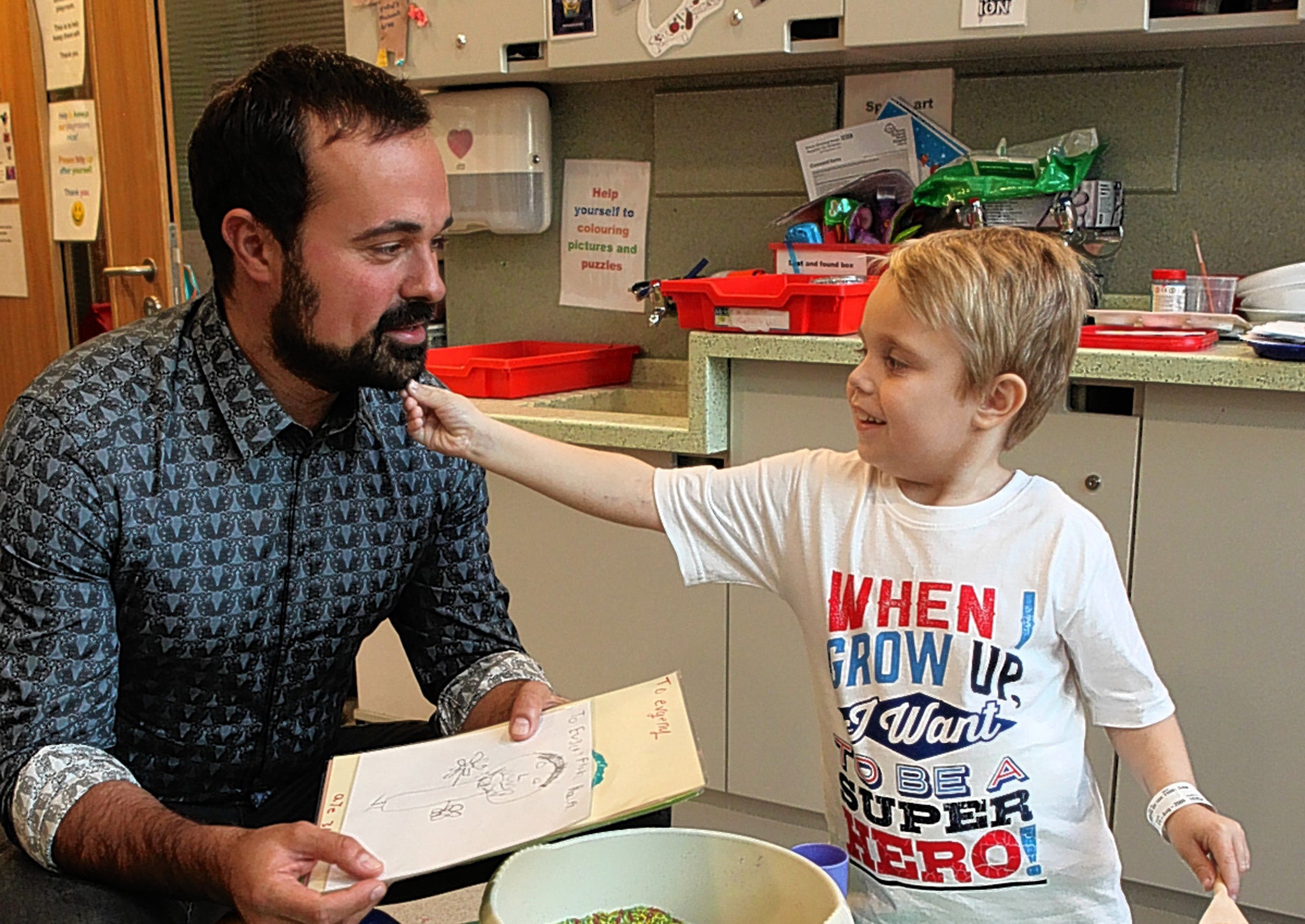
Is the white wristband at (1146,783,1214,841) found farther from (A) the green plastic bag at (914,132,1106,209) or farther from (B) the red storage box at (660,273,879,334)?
(A) the green plastic bag at (914,132,1106,209)

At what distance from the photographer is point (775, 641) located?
87.0 inches

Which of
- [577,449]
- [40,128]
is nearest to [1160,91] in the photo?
[577,449]

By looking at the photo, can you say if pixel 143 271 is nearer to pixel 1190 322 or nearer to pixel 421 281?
pixel 421 281

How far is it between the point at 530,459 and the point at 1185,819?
68cm

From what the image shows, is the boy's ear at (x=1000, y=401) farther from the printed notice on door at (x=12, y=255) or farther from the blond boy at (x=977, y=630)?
the printed notice on door at (x=12, y=255)

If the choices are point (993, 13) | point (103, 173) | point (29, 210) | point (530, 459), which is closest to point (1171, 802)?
point (530, 459)

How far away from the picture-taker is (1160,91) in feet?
7.47

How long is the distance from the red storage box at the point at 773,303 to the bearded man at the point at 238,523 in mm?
819

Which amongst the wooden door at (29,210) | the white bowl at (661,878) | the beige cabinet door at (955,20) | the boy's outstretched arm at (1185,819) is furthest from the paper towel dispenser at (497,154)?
the white bowl at (661,878)

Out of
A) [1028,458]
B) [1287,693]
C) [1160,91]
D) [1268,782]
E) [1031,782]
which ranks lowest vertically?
[1268,782]

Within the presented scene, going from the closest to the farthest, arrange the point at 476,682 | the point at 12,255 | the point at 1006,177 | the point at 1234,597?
the point at 476,682
the point at 1234,597
the point at 1006,177
the point at 12,255

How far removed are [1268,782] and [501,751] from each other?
1295 millimetres

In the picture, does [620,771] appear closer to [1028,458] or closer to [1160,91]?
[1028,458]

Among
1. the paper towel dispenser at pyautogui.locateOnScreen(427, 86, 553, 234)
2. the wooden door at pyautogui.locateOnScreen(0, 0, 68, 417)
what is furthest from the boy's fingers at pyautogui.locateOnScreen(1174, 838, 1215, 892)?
the wooden door at pyautogui.locateOnScreen(0, 0, 68, 417)
